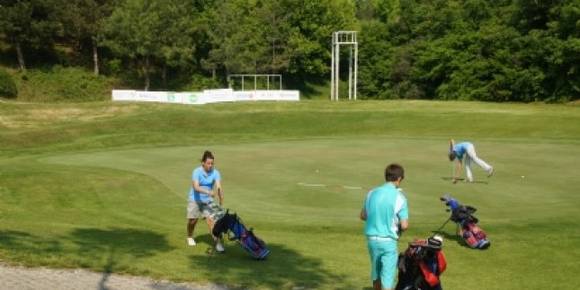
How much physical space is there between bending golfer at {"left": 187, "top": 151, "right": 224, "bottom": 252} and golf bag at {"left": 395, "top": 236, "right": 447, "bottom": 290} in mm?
5488

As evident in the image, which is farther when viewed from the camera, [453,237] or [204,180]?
[453,237]

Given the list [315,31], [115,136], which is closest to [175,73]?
[315,31]

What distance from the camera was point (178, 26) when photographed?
85.7m

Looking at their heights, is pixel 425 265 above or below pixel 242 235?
above

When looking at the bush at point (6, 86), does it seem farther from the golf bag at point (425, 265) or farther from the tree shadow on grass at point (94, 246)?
the golf bag at point (425, 265)

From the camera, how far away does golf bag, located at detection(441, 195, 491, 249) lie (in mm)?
14883

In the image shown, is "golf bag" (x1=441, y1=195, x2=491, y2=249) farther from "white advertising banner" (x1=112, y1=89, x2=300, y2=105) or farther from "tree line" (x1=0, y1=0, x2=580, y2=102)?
"tree line" (x1=0, y1=0, x2=580, y2=102)

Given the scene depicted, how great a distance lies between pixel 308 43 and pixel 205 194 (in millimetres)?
84064

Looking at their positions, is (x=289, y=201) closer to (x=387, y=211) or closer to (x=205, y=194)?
(x=205, y=194)

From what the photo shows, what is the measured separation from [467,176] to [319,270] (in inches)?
500

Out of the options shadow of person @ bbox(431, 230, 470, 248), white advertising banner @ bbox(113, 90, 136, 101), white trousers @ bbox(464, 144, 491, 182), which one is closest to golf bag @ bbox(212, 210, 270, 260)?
shadow of person @ bbox(431, 230, 470, 248)

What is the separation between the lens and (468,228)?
595 inches

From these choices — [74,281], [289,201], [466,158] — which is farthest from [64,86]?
[74,281]

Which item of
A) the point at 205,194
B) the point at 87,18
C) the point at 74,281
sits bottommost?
the point at 74,281
